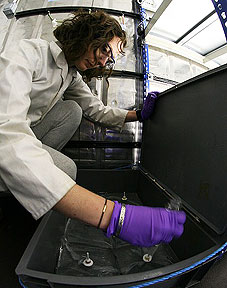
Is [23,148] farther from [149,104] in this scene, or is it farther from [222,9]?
[222,9]

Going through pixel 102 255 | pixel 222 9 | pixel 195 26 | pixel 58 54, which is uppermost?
pixel 195 26

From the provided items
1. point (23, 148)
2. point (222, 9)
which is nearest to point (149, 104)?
point (222, 9)

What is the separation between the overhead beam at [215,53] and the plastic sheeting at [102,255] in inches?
72.4

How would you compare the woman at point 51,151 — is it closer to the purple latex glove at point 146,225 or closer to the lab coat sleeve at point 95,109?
the purple latex glove at point 146,225

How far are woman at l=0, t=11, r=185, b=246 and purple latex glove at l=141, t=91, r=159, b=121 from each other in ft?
1.02

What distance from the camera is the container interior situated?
469 millimetres

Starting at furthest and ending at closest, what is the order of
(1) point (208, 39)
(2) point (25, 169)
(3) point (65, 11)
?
(1) point (208, 39) < (3) point (65, 11) < (2) point (25, 169)

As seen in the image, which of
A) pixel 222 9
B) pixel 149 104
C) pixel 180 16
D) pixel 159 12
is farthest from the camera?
pixel 180 16

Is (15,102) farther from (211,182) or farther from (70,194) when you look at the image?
(211,182)

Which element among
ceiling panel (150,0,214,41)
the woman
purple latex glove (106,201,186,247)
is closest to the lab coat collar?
the woman

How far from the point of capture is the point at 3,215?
0.83 m

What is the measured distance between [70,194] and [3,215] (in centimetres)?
77

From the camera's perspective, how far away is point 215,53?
1659 millimetres

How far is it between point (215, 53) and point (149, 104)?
145 cm
